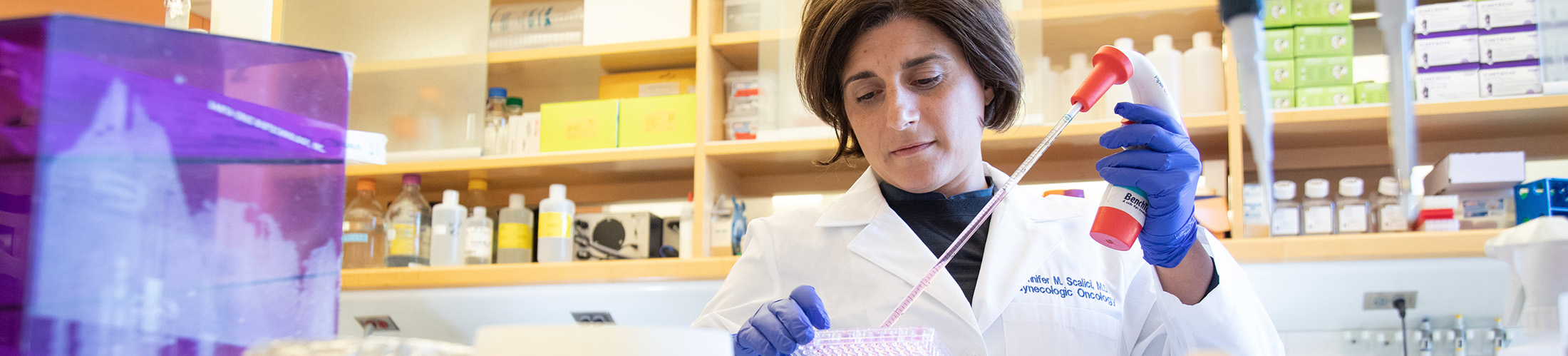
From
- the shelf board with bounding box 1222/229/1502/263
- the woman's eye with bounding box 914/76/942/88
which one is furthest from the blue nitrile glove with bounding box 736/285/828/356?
the shelf board with bounding box 1222/229/1502/263

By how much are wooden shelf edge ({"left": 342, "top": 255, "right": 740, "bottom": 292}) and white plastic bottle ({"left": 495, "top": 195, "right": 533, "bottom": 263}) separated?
0.12m

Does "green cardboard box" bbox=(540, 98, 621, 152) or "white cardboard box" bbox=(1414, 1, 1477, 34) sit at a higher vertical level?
"white cardboard box" bbox=(1414, 1, 1477, 34)

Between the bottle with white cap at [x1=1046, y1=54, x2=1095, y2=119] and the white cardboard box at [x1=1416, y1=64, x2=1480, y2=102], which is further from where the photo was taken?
the bottle with white cap at [x1=1046, y1=54, x2=1095, y2=119]

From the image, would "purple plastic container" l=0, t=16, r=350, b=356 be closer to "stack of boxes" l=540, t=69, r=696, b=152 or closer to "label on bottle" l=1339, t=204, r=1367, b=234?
"stack of boxes" l=540, t=69, r=696, b=152

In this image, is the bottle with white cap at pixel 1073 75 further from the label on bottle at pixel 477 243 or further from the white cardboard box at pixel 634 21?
the label on bottle at pixel 477 243

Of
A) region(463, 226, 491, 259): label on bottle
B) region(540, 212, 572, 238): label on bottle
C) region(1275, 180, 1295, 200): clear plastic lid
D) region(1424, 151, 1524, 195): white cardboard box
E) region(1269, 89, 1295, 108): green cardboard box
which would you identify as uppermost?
region(1269, 89, 1295, 108): green cardboard box

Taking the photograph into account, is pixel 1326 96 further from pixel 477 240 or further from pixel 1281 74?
pixel 477 240

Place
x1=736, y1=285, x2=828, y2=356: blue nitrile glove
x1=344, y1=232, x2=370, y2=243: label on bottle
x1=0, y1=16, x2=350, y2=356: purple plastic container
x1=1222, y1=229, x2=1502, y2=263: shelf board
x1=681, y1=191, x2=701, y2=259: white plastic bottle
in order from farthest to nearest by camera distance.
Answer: x1=344, y1=232, x2=370, y2=243: label on bottle → x1=681, y1=191, x2=701, y2=259: white plastic bottle → x1=1222, y1=229, x2=1502, y2=263: shelf board → x1=736, y1=285, x2=828, y2=356: blue nitrile glove → x1=0, y1=16, x2=350, y2=356: purple plastic container

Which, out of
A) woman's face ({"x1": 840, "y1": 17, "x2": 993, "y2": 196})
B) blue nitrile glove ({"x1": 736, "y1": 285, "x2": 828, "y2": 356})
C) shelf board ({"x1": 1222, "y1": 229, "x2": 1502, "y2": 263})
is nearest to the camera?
blue nitrile glove ({"x1": 736, "y1": 285, "x2": 828, "y2": 356})

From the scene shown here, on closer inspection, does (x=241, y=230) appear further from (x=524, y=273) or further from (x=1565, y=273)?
(x=524, y=273)

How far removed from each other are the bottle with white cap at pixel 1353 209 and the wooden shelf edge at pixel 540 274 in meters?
1.27

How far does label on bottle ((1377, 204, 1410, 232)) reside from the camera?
6.61 ft

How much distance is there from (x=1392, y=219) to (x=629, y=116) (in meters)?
1.72

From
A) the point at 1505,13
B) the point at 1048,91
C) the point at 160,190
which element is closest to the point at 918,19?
the point at 160,190
